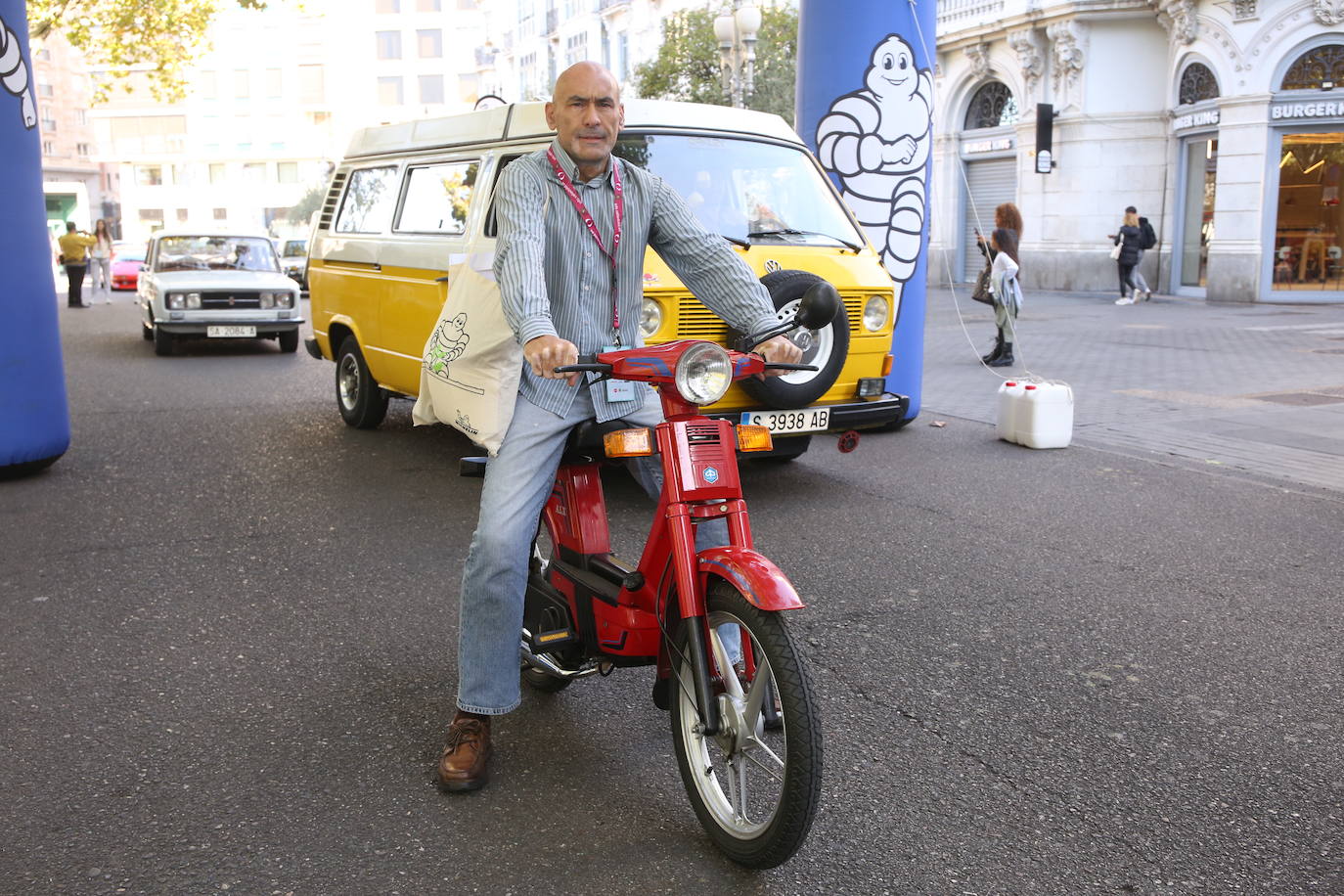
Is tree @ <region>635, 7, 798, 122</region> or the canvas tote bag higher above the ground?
tree @ <region>635, 7, 798, 122</region>

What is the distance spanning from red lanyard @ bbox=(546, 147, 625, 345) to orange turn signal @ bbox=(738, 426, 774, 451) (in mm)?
540

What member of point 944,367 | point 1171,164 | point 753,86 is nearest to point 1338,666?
point 944,367

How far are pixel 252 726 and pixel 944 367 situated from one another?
440 inches

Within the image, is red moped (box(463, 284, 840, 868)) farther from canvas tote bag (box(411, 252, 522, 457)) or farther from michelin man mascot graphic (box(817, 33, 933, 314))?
michelin man mascot graphic (box(817, 33, 933, 314))

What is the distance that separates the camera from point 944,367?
551 inches

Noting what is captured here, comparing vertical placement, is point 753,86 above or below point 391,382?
above

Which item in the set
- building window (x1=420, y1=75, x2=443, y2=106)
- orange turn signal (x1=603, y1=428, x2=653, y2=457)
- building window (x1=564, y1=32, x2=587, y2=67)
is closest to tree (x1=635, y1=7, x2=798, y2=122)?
building window (x1=564, y1=32, x2=587, y2=67)

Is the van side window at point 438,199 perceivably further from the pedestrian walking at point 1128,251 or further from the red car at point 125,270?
the red car at point 125,270

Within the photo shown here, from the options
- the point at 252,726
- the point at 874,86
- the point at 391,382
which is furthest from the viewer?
the point at 874,86

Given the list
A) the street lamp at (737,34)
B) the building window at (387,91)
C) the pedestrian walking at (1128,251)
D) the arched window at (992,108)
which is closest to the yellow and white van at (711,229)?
the street lamp at (737,34)

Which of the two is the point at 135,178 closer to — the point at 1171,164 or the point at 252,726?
the point at 1171,164

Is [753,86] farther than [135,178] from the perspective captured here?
No

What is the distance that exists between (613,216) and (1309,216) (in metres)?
23.4

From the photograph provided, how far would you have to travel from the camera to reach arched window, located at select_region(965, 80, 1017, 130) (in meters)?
29.5
